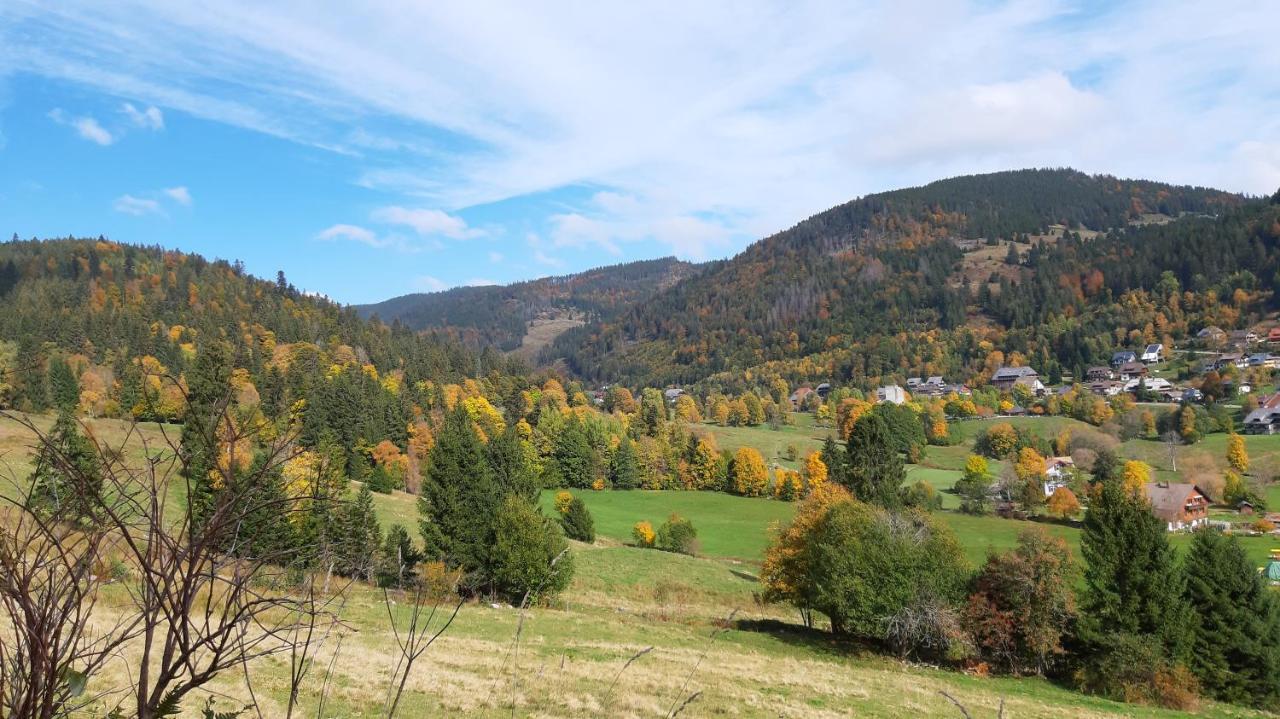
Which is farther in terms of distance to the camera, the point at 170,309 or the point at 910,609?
the point at 170,309

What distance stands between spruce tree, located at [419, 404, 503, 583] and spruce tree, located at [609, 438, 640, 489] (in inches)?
1722

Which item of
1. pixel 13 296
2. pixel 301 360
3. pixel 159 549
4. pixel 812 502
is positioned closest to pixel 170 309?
pixel 13 296

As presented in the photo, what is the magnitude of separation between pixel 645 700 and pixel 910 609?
1793 centimetres

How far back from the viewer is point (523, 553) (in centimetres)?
3080

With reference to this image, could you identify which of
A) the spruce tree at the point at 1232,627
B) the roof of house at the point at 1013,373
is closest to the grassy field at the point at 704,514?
the spruce tree at the point at 1232,627

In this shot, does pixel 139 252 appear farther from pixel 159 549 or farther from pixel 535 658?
pixel 159 549

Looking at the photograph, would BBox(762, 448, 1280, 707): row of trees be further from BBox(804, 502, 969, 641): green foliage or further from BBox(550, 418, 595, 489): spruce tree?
BBox(550, 418, 595, 489): spruce tree

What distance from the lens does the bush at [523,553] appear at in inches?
1208

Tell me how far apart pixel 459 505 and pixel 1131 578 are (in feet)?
99.0

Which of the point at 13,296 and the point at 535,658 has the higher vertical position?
the point at 13,296

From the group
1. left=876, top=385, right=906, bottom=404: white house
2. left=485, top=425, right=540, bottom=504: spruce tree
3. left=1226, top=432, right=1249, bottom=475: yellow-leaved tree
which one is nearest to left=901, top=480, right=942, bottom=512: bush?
left=485, top=425, right=540, bottom=504: spruce tree

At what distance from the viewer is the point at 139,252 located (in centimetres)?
16588

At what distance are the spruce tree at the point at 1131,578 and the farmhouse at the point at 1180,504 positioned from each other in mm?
44462

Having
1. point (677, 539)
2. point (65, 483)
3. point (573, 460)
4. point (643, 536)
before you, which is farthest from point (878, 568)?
point (573, 460)
